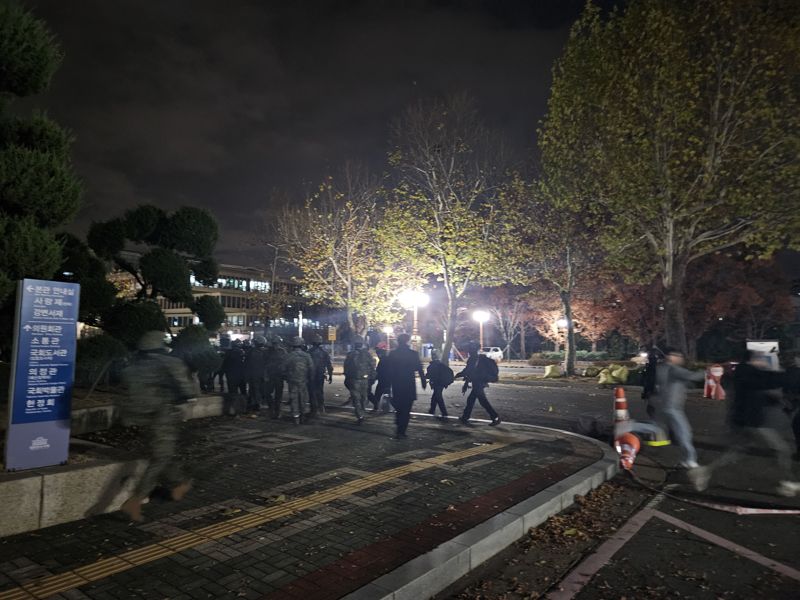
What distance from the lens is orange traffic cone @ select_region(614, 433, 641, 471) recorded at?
7168mm

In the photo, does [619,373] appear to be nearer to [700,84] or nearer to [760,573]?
[700,84]

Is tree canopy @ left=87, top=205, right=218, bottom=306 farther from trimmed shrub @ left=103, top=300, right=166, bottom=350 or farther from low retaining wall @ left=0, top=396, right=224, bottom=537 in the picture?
→ low retaining wall @ left=0, top=396, right=224, bottom=537

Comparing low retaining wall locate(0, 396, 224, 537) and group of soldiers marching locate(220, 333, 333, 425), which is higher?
group of soldiers marching locate(220, 333, 333, 425)

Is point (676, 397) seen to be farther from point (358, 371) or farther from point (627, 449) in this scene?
point (358, 371)

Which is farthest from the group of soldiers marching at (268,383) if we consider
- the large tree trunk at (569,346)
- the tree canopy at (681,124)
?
the large tree trunk at (569,346)

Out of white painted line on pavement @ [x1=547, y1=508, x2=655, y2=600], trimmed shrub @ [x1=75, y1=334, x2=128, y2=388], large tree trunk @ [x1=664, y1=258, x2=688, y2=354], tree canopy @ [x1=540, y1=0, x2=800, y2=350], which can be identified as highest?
tree canopy @ [x1=540, y1=0, x2=800, y2=350]

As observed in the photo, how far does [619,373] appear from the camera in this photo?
64.3 feet

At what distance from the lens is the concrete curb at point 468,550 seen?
3.56m

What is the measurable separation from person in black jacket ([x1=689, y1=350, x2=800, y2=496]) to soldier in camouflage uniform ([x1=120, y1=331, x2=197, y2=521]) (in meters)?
5.96

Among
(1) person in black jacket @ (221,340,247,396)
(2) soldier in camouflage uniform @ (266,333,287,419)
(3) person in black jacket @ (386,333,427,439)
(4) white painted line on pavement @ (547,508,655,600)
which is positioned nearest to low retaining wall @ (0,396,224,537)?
(4) white painted line on pavement @ (547,508,655,600)

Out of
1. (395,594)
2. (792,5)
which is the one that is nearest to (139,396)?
(395,594)

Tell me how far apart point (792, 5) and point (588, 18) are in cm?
547

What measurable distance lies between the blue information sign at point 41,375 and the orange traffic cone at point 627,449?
674 centimetres

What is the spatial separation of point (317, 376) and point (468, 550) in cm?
766
